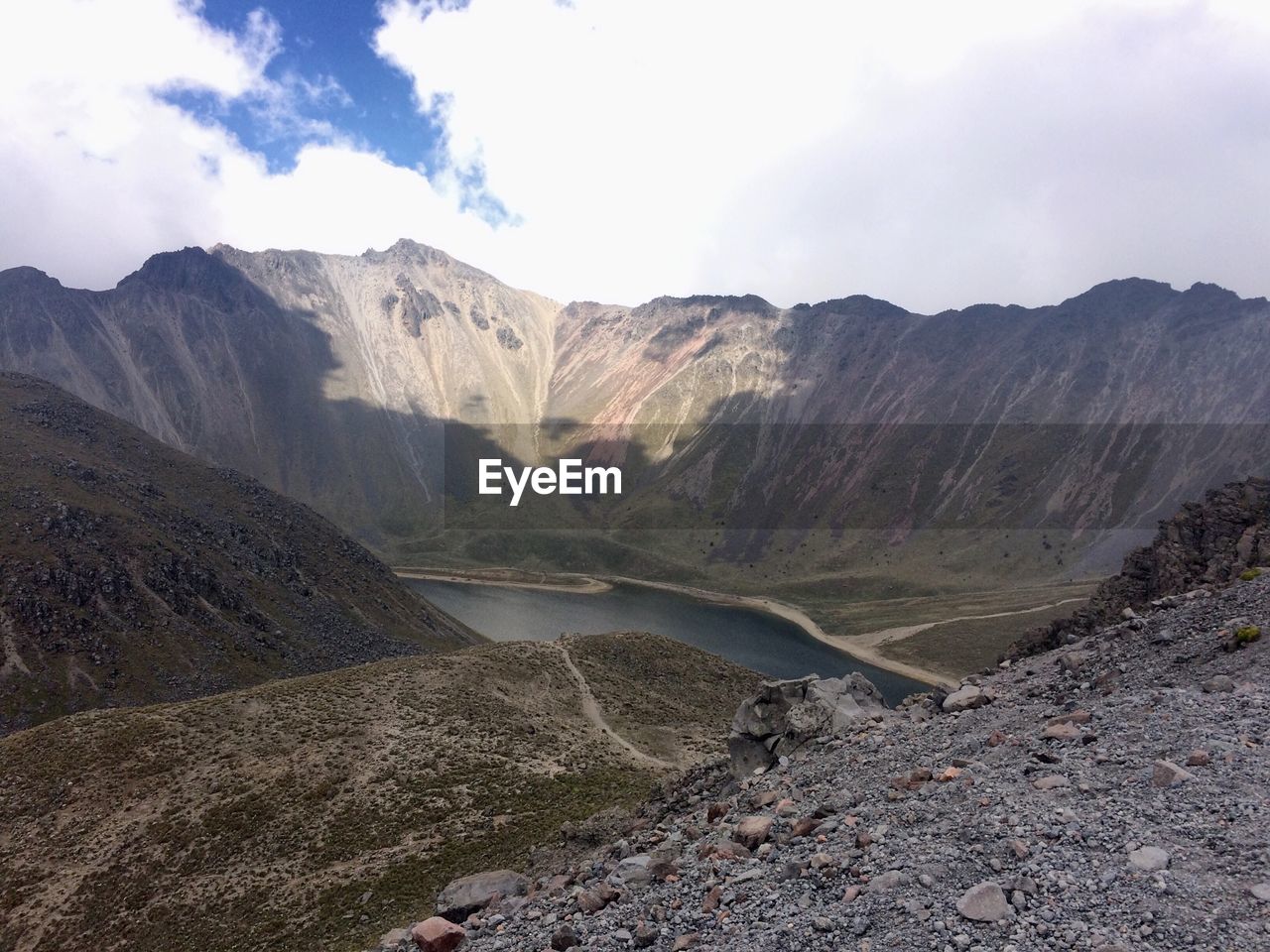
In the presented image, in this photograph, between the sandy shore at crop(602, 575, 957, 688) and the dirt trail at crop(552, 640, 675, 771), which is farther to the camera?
the sandy shore at crop(602, 575, 957, 688)

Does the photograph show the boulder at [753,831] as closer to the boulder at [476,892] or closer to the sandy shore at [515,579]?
the boulder at [476,892]

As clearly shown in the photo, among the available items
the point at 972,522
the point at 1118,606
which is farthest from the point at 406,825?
the point at 972,522

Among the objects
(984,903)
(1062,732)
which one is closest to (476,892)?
(984,903)

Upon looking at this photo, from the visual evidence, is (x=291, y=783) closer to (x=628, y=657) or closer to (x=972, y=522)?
(x=628, y=657)

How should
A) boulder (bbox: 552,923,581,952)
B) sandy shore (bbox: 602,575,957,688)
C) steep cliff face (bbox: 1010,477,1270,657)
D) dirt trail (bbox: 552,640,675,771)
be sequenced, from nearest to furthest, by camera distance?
1. boulder (bbox: 552,923,581,952)
2. steep cliff face (bbox: 1010,477,1270,657)
3. dirt trail (bbox: 552,640,675,771)
4. sandy shore (bbox: 602,575,957,688)

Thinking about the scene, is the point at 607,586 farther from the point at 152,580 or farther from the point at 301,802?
the point at 301,802

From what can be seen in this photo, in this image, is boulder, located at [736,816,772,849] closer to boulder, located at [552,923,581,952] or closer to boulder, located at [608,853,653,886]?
boulder, located at [608,853,653,886]

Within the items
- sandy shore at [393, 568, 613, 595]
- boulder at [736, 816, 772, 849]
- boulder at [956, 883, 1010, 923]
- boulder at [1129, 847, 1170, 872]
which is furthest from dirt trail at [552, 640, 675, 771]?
sandy shore at [393, 568, 613, 595]
